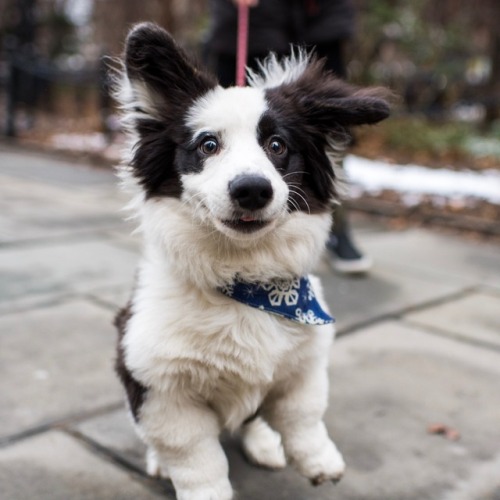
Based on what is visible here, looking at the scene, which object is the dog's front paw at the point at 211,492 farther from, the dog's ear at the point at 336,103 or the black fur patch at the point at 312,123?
the dog's ear at the point at 336,103

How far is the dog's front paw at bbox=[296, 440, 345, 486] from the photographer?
240 centimetres

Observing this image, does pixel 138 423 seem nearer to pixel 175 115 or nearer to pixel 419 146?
pixel 175 115

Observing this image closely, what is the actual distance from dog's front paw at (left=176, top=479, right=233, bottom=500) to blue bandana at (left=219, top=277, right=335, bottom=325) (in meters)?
0.56

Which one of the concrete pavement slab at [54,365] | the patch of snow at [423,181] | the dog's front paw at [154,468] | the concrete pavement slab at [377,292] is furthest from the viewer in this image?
the patch of snow at [423,181]

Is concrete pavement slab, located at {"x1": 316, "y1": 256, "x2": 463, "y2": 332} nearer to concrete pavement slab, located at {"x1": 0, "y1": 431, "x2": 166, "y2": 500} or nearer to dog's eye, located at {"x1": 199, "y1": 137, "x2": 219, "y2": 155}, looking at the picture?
concrete pavement slab, located at {"x1": 0, "y1": 431, "x2": 166, "y2": 500}

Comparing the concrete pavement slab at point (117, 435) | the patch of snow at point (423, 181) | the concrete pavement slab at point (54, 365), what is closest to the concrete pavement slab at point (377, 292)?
the concrete pavement slab at point (54, 365)

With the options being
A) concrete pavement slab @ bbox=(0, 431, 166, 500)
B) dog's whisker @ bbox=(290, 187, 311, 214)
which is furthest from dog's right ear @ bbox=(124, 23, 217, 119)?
concrete pavement slab @ bbox=(0, 431, 166, 500)

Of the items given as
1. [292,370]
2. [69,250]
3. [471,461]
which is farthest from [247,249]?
[69,250]

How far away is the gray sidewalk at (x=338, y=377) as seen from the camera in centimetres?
252

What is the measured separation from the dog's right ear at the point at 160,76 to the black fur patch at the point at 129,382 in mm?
698

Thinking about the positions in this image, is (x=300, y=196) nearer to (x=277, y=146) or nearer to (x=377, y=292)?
(x=277, y=146)

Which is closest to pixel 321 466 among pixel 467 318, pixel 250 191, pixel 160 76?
pixel 250 191

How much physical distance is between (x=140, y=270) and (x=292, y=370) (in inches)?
26.0

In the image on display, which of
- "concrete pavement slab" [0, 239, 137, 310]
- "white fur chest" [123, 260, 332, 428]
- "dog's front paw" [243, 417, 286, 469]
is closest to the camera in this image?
"white fur chest" [123, 260, 332, 428]
